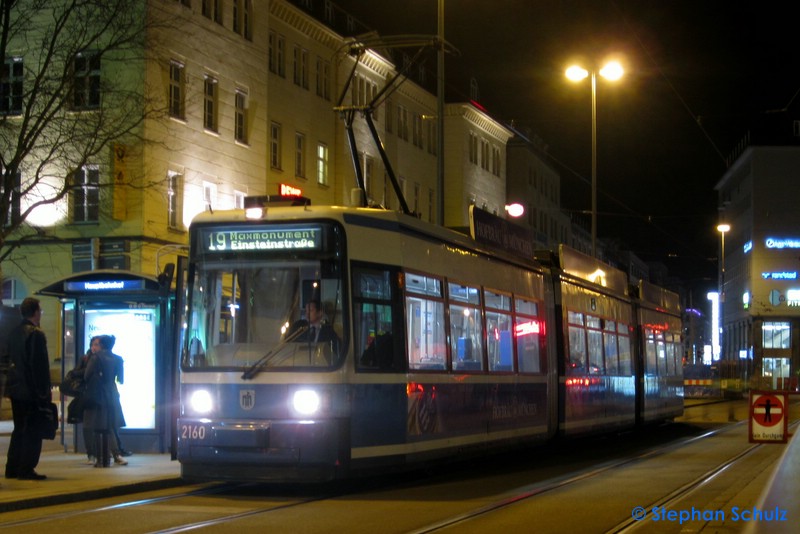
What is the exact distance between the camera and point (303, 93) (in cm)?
4578

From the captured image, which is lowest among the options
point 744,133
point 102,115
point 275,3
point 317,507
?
point 317,507

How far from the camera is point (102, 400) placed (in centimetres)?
1641

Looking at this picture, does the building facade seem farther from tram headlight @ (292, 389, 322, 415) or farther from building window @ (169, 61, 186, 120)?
tram headlight @ (292, 389, 322, 415)

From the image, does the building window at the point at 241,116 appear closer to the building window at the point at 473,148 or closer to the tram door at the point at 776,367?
the building window at the point at 473,148

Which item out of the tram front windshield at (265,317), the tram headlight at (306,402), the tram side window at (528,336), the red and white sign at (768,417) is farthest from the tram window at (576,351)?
the tram headlight at (306,402)

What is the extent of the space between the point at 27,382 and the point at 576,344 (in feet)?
35.7

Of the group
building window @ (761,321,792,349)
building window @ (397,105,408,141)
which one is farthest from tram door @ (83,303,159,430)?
building window @ (761,321,792,349)

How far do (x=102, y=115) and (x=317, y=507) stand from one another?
48.1 ft

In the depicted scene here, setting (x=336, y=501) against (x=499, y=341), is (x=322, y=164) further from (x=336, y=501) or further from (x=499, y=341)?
(x=336, y=501)

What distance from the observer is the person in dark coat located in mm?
16359

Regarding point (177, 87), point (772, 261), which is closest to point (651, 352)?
point (177, 87)

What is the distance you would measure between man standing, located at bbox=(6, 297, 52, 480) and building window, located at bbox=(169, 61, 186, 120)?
22149 millimetres

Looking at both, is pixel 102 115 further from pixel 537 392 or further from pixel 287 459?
pixel 287 459

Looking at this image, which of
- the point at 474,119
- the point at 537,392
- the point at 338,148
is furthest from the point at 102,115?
the point at 474,119
